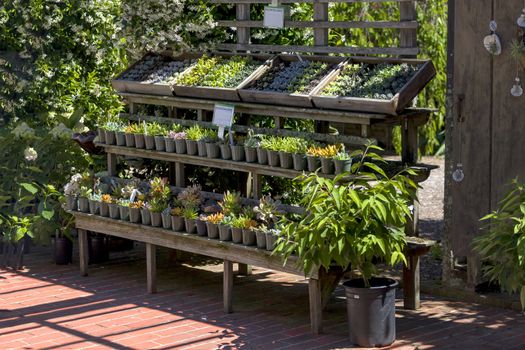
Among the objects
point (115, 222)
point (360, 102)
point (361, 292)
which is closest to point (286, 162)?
point (360, 102)

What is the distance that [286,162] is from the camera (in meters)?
7.93

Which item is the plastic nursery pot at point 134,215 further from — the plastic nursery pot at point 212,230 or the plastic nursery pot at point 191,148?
the plastic nursery pot at point 212,230

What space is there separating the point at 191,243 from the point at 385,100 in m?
2.02

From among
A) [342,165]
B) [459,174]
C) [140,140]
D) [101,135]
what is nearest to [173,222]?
[140,140]

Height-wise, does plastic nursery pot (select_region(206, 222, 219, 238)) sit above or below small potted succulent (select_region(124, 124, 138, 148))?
below

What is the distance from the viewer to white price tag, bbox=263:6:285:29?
29.3ft

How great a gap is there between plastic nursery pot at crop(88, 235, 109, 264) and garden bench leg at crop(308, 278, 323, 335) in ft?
10.0

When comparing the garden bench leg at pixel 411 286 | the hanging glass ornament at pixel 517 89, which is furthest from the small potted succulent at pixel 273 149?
the hanging glass ornament at pixel 517 89

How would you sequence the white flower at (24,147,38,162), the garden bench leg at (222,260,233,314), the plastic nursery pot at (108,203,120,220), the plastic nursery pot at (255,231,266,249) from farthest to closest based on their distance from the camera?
the white flower at (24,147,38,162) < the plastic nursery pot at (108,203,120,220) < the garden bench leg at (222,260,233,314) < the plastic nursery pot at (255,231,266,249)

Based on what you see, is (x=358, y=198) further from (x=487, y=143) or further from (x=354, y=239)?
(x=487, y=143)

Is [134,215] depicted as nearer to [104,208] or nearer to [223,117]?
[104,208]

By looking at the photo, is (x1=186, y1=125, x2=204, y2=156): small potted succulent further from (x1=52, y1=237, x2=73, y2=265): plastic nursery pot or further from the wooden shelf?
(x1=52, y1=237, x2=73, y2=265): plastic nursery pot

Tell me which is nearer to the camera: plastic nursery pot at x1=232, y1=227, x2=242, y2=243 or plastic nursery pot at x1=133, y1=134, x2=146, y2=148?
plastic nursery pot at x1=232, y1=227, x2=242, y2=243

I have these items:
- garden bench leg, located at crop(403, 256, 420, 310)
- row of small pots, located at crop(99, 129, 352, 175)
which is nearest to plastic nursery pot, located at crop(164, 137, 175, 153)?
row of small pots, located at crop(99, 129, 352, 175)
